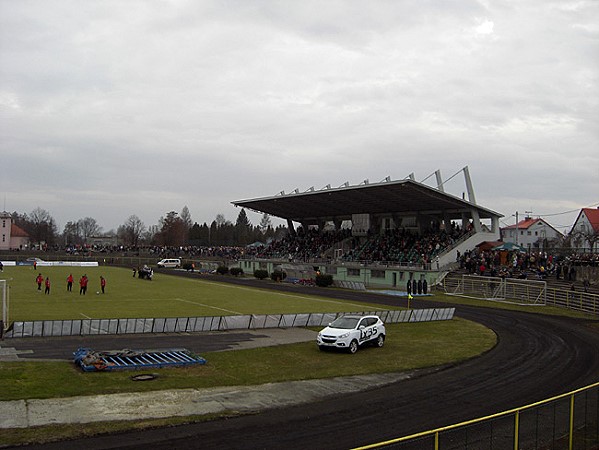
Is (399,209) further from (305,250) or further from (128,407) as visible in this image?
(128,407)

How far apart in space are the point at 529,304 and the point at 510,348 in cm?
2303

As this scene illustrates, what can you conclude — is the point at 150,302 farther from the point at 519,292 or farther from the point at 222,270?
the point at 222,270

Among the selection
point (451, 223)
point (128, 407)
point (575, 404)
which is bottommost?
point (128, 407)

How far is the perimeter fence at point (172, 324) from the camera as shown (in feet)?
89.0

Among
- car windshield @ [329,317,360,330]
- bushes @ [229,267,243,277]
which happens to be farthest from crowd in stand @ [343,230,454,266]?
car windshield @ [329,317,360,330]

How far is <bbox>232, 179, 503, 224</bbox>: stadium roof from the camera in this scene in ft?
223

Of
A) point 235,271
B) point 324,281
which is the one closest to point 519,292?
point 324,281

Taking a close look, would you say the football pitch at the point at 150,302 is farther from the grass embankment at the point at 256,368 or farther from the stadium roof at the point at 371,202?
the stadium roof at the point at 371,202

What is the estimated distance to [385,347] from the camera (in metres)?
28.0

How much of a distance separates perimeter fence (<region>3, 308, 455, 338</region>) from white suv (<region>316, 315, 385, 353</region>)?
598cm

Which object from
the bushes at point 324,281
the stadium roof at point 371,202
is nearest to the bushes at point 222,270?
the stadium roof at point 371,202

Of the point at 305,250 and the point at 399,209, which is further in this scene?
the point at 305,250

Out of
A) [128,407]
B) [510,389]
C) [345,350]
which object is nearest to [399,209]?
[345,350]

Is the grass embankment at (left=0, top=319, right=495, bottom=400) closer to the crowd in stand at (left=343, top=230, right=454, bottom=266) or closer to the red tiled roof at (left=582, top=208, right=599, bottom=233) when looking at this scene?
the crowd in stand at (left=343, top=230, right=454, bottom=266)
